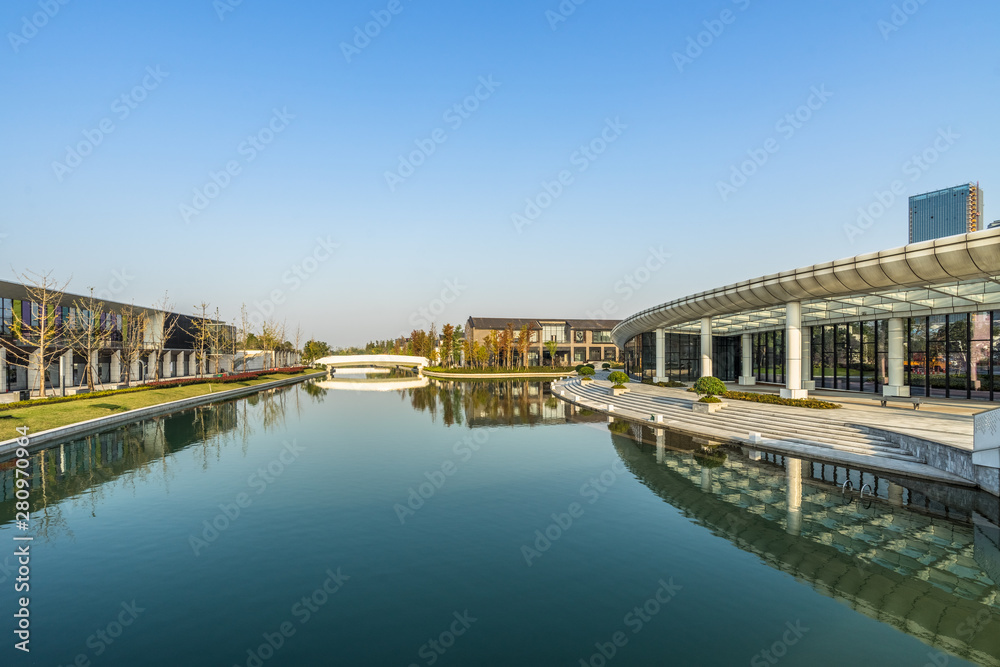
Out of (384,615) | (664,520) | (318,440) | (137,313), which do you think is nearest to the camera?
(384,615)

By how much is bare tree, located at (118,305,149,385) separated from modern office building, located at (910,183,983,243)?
5636 inches

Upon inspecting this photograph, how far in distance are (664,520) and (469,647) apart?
8016mm

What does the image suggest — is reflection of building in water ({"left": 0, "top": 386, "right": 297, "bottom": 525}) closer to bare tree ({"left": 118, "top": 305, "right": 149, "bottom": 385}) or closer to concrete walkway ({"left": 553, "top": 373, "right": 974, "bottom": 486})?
bare tree ({"left": 118, "top": 305, "right": 149, "bottom": 385})

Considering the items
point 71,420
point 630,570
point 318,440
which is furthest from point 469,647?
point 71,420

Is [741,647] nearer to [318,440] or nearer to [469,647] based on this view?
[469,647]

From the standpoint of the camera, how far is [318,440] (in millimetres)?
26438

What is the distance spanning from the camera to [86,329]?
49.2m

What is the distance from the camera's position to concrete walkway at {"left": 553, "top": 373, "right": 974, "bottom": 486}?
58.4ft

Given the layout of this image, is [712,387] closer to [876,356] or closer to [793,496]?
[793,496]
